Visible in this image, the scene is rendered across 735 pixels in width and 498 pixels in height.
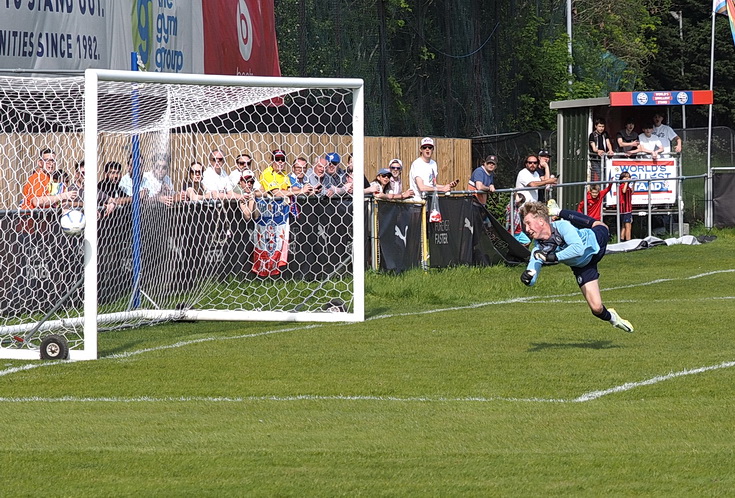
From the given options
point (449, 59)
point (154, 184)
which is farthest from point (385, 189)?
point (449, 59)

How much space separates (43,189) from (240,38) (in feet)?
26.6

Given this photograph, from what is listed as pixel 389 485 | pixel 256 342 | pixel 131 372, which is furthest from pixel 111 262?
pixel 389 485

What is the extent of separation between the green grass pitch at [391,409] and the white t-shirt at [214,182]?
2414 mm

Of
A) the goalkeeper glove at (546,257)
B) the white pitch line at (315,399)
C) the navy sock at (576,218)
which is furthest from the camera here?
the navy sock at (576,218)

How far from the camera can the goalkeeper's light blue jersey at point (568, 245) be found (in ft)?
36.7

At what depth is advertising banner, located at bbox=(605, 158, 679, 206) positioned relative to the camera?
25094 mm

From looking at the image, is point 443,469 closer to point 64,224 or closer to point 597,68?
Answer: point 64,224

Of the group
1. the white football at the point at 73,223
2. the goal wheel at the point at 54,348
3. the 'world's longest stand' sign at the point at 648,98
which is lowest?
the goal wheel at the point at 54,348

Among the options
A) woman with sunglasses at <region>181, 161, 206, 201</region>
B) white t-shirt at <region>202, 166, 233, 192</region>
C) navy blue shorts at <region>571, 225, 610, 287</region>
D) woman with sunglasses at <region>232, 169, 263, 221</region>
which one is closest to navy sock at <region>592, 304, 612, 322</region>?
navy blue shorts at <region>571, 225, 610, 287</region>

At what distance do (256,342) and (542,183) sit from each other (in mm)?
11133

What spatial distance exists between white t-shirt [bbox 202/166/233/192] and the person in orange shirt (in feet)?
8.35

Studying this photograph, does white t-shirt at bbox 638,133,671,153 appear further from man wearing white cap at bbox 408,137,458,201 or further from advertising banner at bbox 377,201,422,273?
advertising banner at bbox 377,201,422,273

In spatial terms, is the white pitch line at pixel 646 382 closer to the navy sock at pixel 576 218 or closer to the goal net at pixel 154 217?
the navy sock at pixel 576 218

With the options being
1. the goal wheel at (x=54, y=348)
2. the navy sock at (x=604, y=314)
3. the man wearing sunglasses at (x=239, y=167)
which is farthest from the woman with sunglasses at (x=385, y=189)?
the goal wheel at (x=54, y=348)
